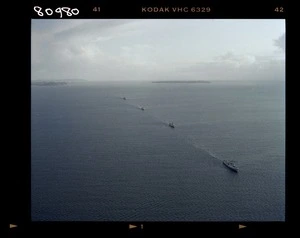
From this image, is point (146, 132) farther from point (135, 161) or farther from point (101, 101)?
point (101, 101)

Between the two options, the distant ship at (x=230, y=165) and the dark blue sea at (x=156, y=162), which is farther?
the distant ship at (x=230, y=165)

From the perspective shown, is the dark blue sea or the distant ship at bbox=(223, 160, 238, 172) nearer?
the dark blue sea

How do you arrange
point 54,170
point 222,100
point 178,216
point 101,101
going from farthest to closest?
point 222,100 < point 101,101 < point 54,170 < point 178,216
